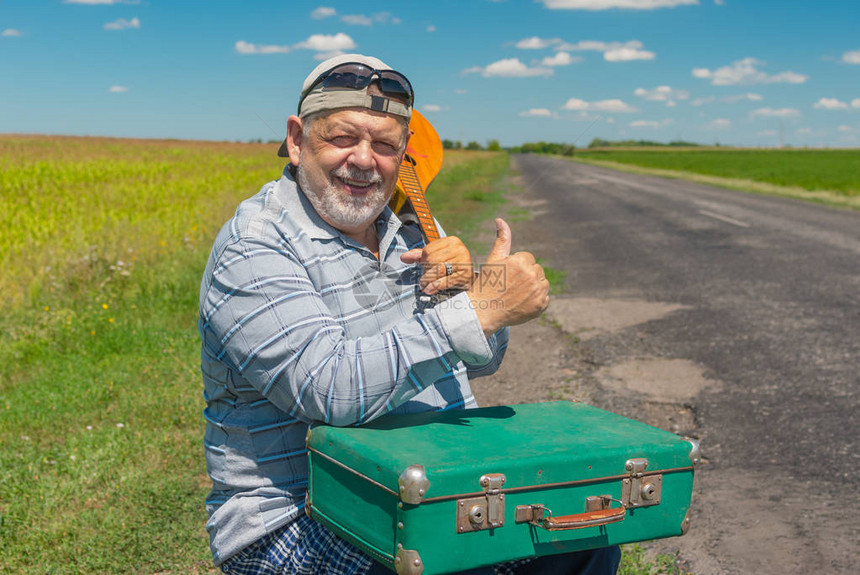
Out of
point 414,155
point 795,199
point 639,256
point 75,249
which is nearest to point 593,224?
point 639,256

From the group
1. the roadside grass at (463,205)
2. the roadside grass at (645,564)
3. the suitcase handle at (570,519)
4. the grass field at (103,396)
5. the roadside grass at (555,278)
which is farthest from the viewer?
the roadside grass at (463,205)

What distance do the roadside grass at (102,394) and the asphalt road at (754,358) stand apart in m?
2.10

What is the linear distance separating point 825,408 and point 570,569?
3.24 m

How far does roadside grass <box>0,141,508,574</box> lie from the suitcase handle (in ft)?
5.76

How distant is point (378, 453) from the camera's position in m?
1.47

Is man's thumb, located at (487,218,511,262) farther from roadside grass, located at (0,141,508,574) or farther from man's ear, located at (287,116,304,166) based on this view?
roadside grass, located at (0,141,508,574)

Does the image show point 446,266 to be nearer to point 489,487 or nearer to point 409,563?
point 489,487

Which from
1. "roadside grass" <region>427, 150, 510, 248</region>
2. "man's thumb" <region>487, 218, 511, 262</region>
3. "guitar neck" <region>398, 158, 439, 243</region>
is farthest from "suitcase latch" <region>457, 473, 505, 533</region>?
"roadside grass" <region>427, 150, 510, 248</region>

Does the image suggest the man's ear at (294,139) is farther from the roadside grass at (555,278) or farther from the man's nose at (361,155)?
the roadside grass at (555,278)

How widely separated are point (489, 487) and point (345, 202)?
2.66 feet

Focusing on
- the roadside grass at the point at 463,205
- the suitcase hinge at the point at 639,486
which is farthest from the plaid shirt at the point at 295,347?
the roadside grass at the point at 463,205

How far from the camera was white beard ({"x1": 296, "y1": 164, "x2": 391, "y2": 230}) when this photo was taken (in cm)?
190

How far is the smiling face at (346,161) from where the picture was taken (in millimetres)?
1882

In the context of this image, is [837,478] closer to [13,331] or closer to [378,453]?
[378,453]
